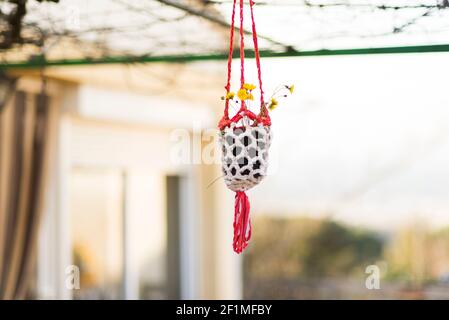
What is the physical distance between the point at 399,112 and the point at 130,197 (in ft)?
12.3

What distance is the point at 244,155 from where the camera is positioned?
2.91 m

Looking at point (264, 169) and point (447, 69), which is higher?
point (447, 69)

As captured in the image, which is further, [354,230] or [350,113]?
[354,230]

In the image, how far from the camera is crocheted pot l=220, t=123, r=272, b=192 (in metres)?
2.90

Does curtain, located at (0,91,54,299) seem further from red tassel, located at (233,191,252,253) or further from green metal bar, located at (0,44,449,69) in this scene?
red tassel, located at (233,191,252,253)

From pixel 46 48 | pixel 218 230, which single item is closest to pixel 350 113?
pixel 218 230

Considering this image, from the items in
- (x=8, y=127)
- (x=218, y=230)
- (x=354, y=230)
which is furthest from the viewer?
(x=354, y=230)

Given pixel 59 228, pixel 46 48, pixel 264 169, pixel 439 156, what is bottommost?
pixel 264 169

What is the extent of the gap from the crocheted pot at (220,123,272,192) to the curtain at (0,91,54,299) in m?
3.80

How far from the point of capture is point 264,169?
2.95 m

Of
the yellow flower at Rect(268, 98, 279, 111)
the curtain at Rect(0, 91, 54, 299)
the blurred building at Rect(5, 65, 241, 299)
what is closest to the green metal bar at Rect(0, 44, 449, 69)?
the yellow flower at Rect(268, 98, 279, 111)

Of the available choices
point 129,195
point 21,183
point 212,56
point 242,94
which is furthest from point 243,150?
point 129,195

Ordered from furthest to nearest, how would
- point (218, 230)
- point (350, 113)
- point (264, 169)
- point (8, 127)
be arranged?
point (350, 113), point (218, 230), point (8, 127), point (264, 169)

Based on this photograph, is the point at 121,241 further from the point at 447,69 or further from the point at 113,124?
the point at 447,69
